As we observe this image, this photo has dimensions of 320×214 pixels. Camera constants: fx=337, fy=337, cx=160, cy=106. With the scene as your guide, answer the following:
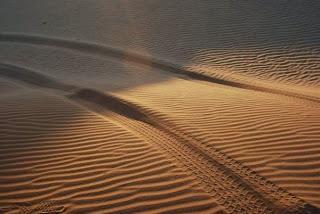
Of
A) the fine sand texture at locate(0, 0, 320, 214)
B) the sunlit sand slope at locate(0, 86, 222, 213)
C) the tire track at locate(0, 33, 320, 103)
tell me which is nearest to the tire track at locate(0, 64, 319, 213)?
the fine sand texture at locate(0, 0, 320, 214)

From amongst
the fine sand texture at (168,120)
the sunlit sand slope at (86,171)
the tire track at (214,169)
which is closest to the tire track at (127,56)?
the fine sand texture at (168,120)

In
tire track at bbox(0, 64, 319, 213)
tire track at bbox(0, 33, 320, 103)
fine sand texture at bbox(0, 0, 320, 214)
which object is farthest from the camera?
tire track at bbox(0, 33, 320, 103)

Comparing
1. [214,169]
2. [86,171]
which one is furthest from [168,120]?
[86,171]

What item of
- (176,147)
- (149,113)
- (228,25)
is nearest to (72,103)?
(149,113)

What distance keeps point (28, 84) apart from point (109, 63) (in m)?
2.89

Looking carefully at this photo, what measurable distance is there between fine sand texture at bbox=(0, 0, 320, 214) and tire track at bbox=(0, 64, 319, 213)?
17 mm

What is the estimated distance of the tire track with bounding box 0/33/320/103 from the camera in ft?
27.4

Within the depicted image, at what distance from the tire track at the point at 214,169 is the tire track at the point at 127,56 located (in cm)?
349

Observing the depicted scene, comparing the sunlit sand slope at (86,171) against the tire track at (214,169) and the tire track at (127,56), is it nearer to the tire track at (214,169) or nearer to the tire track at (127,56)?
the tire track at (214,169)

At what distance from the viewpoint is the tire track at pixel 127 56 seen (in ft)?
27.4

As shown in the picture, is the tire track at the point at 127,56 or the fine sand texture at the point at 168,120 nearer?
the fine sand texture at the point at 168,120

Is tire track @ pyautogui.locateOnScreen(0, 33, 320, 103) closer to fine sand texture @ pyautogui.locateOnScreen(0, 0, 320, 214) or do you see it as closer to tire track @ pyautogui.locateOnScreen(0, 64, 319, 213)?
fine sand texture @ pyautogui.locateOnScreen(0, 0, 320, 214)

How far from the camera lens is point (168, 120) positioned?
18.7 feet

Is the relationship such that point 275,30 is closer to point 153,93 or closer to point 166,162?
point 153,93
